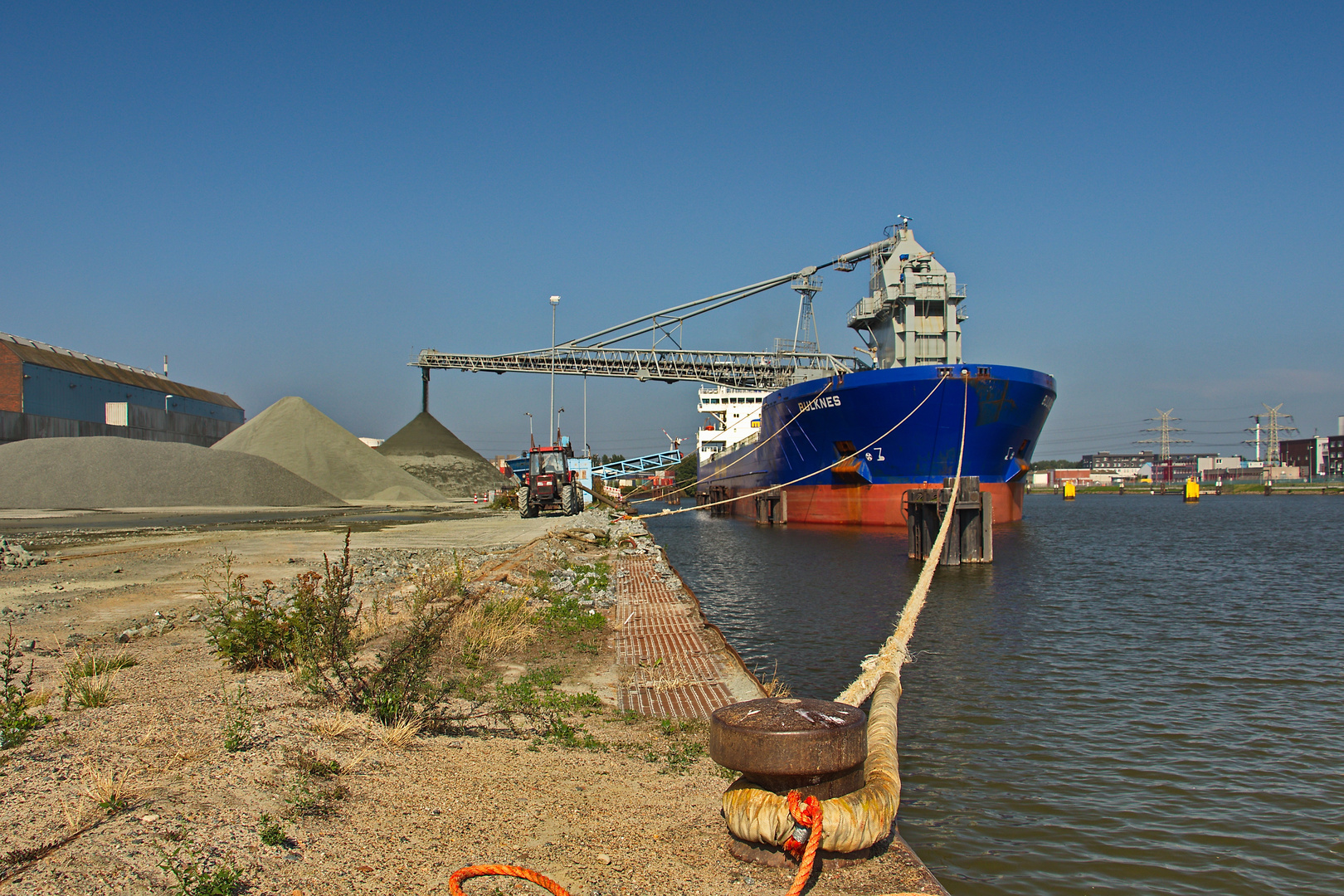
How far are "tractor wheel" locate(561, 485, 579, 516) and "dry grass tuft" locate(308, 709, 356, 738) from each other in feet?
84.9

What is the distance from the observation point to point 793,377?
5081cm

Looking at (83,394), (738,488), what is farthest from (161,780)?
(83,394)

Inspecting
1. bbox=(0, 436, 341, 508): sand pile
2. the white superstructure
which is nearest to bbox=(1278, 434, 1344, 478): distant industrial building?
the white superstructure

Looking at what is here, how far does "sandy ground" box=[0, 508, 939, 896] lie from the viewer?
3.10 m

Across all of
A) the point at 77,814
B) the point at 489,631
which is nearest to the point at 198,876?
the point at 77,814

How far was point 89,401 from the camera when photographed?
6231cm

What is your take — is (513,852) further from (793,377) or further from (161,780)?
(793,377)

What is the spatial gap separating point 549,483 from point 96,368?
56.7 m

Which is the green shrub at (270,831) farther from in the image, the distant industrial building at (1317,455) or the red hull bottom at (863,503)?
the distant industrial building at (1317,455)

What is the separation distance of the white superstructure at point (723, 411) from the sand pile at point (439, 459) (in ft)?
72.3

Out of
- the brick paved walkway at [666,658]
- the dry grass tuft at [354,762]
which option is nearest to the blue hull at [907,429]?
the brick paved walkway at [666,658]

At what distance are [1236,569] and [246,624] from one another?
20999 mm

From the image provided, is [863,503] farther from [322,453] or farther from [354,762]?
[322,453]

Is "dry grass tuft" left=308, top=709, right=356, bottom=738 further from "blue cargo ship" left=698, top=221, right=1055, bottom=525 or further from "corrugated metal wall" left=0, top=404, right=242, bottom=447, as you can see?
"corrugated metal wall" left=0, top=404, right=242, bottom=447
